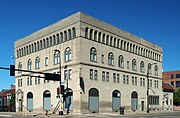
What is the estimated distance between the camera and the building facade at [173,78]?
128375 mm

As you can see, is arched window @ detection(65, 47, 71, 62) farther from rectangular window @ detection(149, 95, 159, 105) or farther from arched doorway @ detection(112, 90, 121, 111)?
rectangular window @ detection(149, 95, 159, 105)

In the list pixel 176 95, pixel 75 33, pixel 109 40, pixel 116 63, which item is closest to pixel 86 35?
pixel 75 33

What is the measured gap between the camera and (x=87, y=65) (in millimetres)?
51656

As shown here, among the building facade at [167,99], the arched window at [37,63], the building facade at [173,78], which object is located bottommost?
the building facade at [167,99]

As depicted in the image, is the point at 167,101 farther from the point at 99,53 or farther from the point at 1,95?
the point at 1,95

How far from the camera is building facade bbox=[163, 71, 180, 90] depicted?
128375 mm

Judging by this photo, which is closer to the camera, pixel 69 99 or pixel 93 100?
pixel 69 99

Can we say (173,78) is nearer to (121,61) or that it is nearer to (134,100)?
(134,100)

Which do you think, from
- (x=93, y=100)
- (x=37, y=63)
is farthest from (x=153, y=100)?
(x=37, y=63)

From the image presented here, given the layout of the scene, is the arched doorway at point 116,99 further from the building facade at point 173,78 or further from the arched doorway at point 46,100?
the building facade at point 173,78

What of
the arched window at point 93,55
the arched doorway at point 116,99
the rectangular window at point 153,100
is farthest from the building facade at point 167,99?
the arched window at point 93,55

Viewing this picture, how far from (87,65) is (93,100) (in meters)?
6.51

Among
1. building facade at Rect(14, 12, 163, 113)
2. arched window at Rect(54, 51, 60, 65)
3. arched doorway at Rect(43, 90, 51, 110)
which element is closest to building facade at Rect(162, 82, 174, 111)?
building facade at Rect(14, 12, 163, 113)

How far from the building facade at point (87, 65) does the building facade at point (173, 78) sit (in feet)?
193
